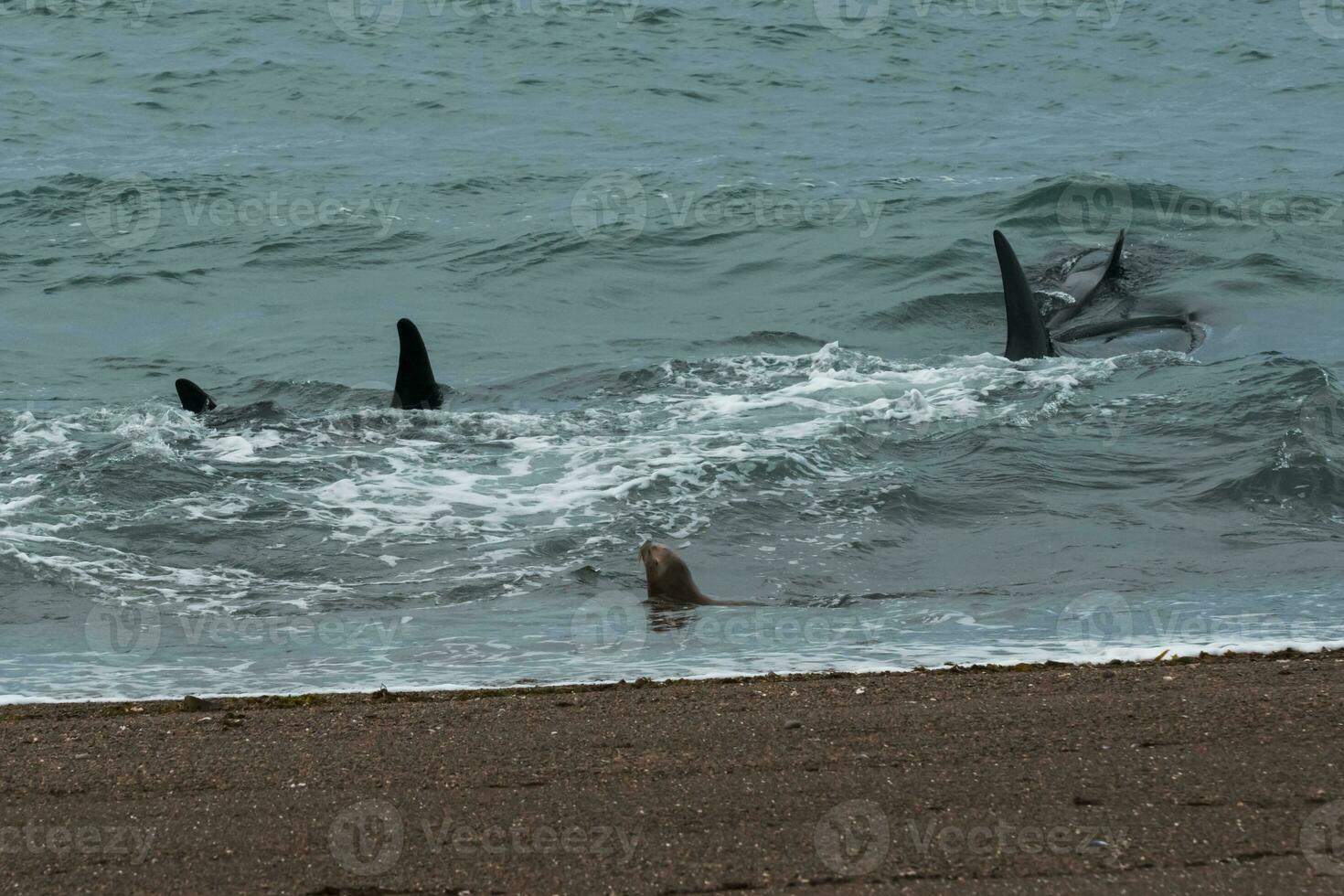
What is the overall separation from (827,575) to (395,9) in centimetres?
3439

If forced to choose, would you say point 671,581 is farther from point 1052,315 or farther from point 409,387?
point 1052,315

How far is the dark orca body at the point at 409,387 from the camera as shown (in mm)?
11086

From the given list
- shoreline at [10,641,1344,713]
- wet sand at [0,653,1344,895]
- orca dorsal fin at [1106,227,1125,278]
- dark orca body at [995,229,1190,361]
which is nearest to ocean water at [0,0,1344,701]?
shoreline at [10,641,1344,713]

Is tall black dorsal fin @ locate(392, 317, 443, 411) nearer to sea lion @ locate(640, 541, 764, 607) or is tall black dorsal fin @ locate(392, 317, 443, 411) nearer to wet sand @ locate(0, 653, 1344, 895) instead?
sea lion @ locate(640, 541, 764, 607)

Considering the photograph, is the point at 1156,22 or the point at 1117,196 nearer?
the point at 1117,196

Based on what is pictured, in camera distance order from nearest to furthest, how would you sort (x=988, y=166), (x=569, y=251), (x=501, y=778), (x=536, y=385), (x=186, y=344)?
(x=501, y=778) < (x=536, y=385) < (x=186, y=344) < (x=569, y=251) < (x=988, y=166)

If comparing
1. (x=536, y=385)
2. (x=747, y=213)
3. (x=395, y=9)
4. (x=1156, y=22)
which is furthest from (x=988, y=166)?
(x=395, y=9)

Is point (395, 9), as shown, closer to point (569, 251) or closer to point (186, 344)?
point (569, 251)

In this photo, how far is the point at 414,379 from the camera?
36.9ft

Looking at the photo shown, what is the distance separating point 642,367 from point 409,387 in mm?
2320

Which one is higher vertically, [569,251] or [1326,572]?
[1326,572]

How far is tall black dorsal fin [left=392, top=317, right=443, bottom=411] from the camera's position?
11078mm

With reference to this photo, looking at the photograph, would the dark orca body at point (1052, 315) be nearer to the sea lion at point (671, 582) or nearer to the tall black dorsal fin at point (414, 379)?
the tall black dorsal fin at point (414, 379)

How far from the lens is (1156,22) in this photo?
124 ft
